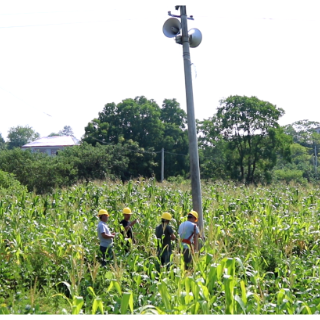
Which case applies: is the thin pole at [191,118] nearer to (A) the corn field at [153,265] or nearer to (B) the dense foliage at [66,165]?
(A) the corn field at [153,265]

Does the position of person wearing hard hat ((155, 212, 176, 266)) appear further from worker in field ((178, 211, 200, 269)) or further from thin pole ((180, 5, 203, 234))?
thin pole ((180, 5, 203, 234))

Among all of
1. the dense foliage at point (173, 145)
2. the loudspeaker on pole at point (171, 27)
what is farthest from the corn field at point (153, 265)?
the dense foliage at point (173, 145)

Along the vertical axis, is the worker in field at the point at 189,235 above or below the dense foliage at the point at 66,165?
below

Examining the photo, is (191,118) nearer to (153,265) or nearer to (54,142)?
(153,265)

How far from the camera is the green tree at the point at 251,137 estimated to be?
35250mm

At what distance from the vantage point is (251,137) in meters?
35.9

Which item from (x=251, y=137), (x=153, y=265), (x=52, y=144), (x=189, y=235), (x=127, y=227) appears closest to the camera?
(x=153, y=265)

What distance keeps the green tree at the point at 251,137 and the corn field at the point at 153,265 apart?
1983cm

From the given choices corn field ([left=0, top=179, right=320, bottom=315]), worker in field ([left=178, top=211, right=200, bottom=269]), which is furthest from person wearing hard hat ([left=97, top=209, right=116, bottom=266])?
worker in field ([left=178, top=211, right=200, bottom=269])

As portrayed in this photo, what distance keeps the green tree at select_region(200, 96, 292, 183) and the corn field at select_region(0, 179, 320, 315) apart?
65.1 ft

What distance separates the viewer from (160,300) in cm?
502

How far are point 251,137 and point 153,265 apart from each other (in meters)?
30.7

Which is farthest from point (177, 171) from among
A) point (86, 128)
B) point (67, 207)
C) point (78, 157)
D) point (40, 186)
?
point (67, 207)

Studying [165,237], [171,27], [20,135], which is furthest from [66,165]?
[20,135]
